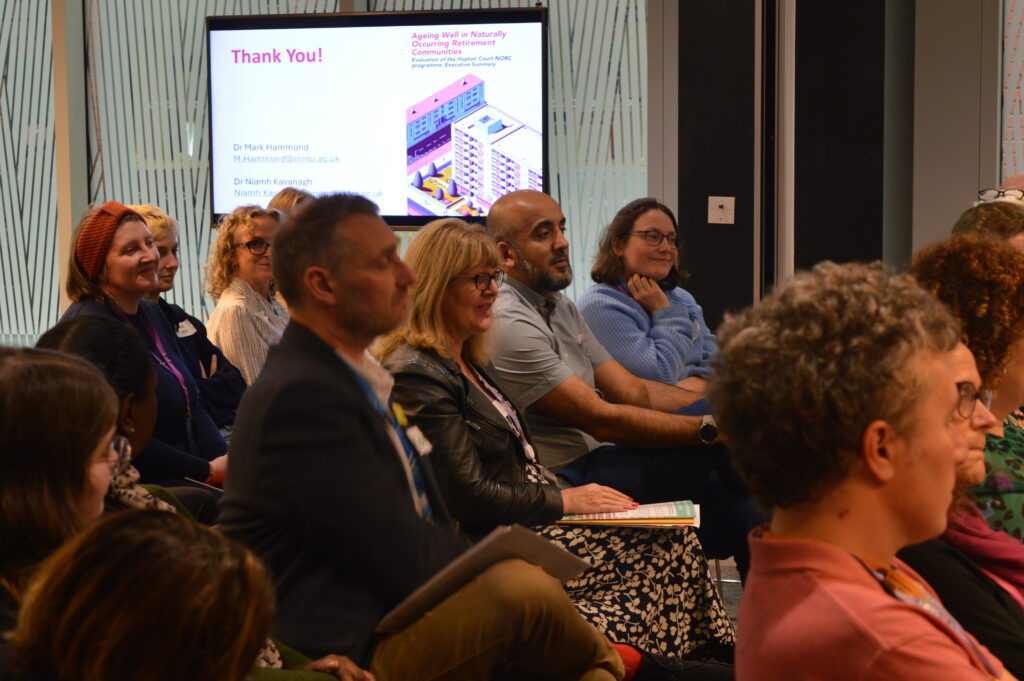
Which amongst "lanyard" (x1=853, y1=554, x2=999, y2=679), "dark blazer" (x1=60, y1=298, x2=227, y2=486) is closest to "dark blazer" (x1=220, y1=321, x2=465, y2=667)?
"lanyard" (x1=853, y1=554, x2=999, y2=679)

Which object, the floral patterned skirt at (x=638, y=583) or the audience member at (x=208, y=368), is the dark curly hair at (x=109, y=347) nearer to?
the floral patterned skirt at (x=638, y=583)

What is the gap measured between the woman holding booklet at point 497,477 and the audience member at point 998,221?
42.9 inches

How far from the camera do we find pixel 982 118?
5.04 metres

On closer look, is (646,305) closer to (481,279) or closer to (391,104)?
(481,279)

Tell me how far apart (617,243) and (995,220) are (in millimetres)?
1519

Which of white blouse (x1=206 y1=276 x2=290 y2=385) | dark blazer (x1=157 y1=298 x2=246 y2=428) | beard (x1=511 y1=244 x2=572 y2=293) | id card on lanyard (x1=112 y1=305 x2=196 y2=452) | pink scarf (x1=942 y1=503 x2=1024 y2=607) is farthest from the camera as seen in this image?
white blouse (x1=206 y1=276 x2=290 y2=385)

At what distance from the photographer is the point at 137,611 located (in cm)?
98

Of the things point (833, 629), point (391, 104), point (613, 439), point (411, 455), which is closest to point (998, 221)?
point (613, 439)

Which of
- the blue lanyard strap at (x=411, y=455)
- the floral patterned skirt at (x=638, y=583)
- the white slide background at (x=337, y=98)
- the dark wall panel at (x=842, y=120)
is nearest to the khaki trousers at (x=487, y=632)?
the blue lanyard strap at (x=411, y=455)

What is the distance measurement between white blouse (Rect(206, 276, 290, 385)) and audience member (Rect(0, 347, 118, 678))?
8.65ft

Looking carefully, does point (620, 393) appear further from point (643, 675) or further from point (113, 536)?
point (113, 536)

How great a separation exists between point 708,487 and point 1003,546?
59.1 inches

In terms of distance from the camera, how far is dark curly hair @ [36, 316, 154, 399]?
2.12 m

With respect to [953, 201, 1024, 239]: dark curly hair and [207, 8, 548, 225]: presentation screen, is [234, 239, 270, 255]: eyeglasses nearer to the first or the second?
[207, 8, 548, 225]: presentation screen
